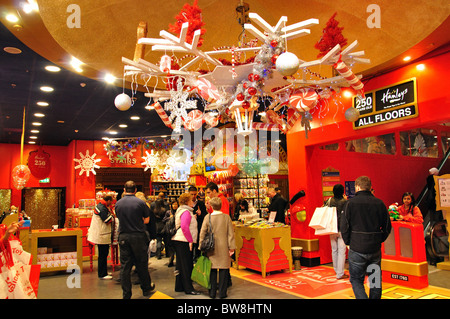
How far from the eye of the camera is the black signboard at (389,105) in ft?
17.4

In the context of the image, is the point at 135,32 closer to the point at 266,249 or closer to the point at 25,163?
the point at 266,249

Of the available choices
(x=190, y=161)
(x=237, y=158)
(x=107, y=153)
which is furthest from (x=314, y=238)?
(x=107, y=153)

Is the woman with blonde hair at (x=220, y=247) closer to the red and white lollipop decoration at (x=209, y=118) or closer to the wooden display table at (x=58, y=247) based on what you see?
the red and white lollipop decoration at (x=209, y=118)

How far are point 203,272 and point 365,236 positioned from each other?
2366 millimetres

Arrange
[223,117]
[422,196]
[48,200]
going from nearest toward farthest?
1. [223,117]
2. [422,196]
3. [48,200]

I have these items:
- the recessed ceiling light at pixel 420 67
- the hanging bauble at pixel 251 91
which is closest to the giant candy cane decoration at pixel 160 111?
the hanging bauble at pixel 251 91

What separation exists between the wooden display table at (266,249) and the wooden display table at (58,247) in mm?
3464

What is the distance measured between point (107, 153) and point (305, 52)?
10087 millimetres

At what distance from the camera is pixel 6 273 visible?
10.1 ft

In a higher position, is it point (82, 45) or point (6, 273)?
point (82, 45)

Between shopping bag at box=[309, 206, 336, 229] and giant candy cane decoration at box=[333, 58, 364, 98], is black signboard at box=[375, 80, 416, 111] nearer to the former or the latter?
giant candy cane decoration at box=[333, 58, 364, 98]

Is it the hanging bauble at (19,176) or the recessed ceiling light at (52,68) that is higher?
the recessed ceiling light at (52,68)

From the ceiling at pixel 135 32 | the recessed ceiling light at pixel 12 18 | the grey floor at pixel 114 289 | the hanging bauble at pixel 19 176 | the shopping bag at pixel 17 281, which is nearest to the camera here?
the shopping bag at pixel 17 281

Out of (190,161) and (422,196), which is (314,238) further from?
(190,161)
